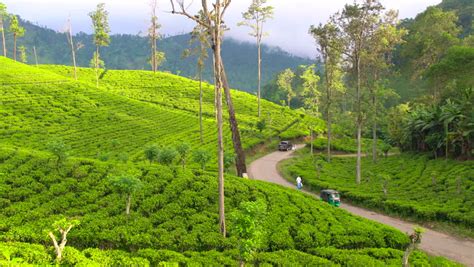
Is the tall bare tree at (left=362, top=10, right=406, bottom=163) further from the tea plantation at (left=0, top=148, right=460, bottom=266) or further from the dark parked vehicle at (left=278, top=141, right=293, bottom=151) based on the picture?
the tea plantation at (left=0, top=148, right=460, bottom=266)

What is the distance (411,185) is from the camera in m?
31.6

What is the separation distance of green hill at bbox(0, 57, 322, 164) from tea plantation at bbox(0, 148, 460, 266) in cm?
1245

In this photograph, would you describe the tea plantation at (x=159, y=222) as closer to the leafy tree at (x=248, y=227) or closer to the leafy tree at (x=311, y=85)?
the leafy tree at (x=248, y=227)

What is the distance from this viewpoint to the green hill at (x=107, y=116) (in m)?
44.0

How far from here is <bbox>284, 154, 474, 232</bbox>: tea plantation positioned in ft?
79.0

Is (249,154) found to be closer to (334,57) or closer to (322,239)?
(334,57)

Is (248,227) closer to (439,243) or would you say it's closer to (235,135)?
(439,243)

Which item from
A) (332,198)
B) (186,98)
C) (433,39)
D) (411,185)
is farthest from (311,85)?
(332,198)

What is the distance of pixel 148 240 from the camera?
1694 centimetres

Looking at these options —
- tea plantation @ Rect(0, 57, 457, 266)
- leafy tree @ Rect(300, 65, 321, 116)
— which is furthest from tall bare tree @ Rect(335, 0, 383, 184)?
leafy tree @ Rect(300, 65, 321, 116)

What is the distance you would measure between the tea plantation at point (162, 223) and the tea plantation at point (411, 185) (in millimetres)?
6028

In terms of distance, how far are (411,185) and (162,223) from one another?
22496 mm

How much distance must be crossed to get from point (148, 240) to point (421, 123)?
36913 mm

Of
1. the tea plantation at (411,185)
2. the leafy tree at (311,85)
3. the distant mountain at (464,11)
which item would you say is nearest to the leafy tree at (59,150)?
the tea plantation at (411,185)
